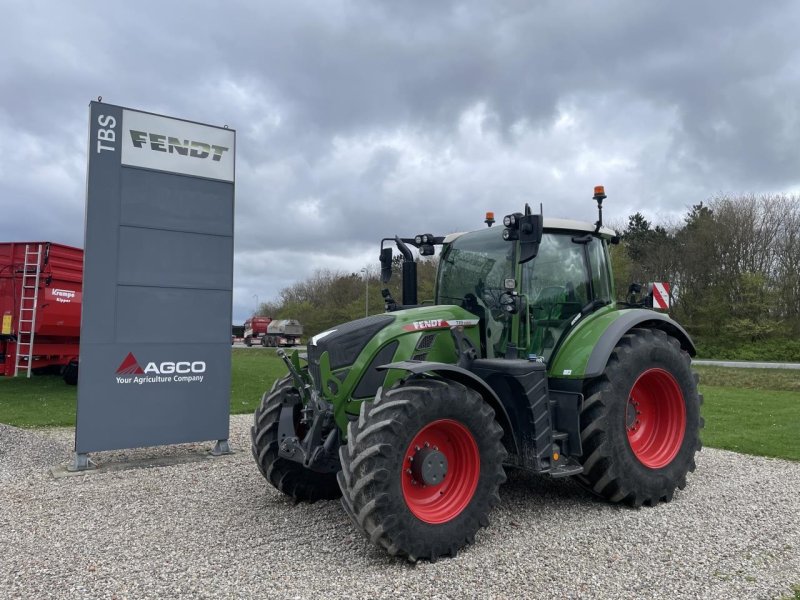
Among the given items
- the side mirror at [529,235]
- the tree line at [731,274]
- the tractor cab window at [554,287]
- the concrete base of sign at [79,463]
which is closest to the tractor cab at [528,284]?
the tractor cab window at [554,287]

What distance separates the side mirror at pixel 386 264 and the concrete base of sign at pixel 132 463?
11.2 feet

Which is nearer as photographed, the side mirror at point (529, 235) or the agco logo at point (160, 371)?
the side mirror at point (529, 235)

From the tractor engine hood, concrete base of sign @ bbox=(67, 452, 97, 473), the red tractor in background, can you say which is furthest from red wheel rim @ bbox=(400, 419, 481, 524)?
the red tractor in background

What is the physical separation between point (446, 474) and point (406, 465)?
353 mm

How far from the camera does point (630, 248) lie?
121 ft

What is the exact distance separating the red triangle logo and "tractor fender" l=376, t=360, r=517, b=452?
3.83 metres

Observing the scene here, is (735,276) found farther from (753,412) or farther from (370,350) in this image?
(370,350)

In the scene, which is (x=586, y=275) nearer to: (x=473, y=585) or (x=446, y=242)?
(x=446, y=242)

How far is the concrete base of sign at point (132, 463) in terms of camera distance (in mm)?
6828

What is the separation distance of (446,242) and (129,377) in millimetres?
3969

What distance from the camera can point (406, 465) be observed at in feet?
13.6

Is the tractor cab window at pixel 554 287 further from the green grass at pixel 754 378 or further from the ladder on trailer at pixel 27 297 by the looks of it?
the green grass at pixel 754 378

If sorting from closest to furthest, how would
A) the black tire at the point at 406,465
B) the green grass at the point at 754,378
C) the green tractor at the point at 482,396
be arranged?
the black tire at the point at 406,465 < the green tractor at the point at 482,396 < the green grass at the point at 754,378

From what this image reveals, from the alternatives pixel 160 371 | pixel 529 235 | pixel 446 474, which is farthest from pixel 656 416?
pixel 160 371
